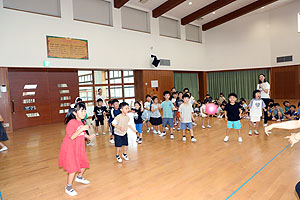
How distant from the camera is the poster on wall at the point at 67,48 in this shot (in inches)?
321

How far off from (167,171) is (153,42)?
→ 9.40 metres

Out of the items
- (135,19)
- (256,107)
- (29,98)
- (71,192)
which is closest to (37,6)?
(29,98)

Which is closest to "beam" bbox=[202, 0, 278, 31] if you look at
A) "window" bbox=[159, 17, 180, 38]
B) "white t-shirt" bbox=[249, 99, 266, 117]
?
"window" bbox=[159, 17, 180, 38]

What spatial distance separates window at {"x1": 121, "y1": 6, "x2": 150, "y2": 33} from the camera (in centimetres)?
1062

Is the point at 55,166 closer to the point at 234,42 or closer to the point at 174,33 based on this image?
the point at 174,33

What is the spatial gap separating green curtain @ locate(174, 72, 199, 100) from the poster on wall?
684cm

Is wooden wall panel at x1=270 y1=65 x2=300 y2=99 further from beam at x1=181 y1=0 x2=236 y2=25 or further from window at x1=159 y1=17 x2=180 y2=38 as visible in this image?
window at x1=159 y1=17 x2=180 y2=38

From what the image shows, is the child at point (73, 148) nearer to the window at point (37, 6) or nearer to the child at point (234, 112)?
the child at point (234, 112)

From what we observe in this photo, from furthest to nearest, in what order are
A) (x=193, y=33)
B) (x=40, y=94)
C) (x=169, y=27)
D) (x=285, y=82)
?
(x=193, y=33)
(x=285, y=82)
(x=169, y=27)
(x=40, y=94)

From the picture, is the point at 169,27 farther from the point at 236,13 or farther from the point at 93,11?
the point at 93,11

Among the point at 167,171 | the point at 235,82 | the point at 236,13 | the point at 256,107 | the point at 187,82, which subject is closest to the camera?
the point at 167,171

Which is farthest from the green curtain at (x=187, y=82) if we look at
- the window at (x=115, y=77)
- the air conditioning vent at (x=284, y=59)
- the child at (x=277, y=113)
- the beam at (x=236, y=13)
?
the child at (x=277, y=113)

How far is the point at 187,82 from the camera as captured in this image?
14.9 metres

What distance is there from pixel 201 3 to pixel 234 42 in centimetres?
433
